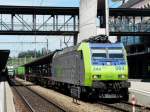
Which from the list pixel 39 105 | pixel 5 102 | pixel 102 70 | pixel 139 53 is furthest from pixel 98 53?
pixel 139 53

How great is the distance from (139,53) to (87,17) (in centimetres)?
888

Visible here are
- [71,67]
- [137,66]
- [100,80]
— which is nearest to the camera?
[100,80]

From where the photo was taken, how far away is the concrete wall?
55.6 m

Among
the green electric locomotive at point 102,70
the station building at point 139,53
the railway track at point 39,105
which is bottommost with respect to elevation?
the railway track at point 39,105

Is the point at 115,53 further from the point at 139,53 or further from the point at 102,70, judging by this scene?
the point at 139,53

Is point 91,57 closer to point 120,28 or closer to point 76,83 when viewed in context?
point 76,83

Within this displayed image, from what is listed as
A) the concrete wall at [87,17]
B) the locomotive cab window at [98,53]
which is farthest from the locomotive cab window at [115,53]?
the concrete wall at [87,17]

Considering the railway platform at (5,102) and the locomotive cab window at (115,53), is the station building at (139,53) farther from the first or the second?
the railway platform at (5,102)

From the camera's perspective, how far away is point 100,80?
23766 millimetres

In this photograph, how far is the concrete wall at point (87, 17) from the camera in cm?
5559

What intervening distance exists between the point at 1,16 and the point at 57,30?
24.1ft

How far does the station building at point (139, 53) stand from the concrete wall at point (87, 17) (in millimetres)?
7390

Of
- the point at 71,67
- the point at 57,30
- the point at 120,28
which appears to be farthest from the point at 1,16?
the point at 71,67

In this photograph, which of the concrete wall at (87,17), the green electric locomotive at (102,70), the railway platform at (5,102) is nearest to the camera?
the railway platform at (5,102)
